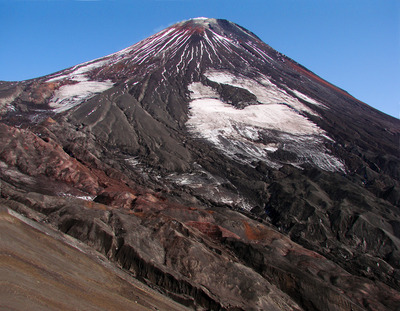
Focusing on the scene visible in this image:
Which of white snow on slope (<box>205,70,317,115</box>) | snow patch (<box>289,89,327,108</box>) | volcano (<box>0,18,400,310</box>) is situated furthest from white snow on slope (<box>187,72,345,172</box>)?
snow patch (<box>289,89,327,108</box>)

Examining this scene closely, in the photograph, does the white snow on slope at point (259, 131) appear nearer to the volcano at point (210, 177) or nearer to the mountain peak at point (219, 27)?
the volcano at point (210, 177)

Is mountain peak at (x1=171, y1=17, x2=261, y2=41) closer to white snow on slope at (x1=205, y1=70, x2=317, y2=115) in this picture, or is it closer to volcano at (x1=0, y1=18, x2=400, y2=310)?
volcano at (x1=0, y1=18, x2=400, y2=310)

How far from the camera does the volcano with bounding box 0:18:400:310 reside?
61.1 ft

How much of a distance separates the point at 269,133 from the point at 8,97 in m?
44.4

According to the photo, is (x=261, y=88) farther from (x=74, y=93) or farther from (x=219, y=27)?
(x=219, y=27)

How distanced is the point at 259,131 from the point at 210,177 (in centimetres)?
1806

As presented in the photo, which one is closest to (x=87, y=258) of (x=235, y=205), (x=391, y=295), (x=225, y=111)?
(x=391, y=295)

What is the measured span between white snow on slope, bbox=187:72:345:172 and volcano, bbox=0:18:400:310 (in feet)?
1.07

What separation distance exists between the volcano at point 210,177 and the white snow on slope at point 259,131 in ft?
1.07

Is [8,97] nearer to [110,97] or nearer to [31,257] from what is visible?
[110,97]

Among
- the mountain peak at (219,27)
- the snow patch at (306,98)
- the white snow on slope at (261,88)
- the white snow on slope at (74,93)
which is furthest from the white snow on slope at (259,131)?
the mountain peak at (219,27)

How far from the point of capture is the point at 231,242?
2350 cm

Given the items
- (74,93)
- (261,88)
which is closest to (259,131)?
(261,88)

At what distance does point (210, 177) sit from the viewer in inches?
1698
